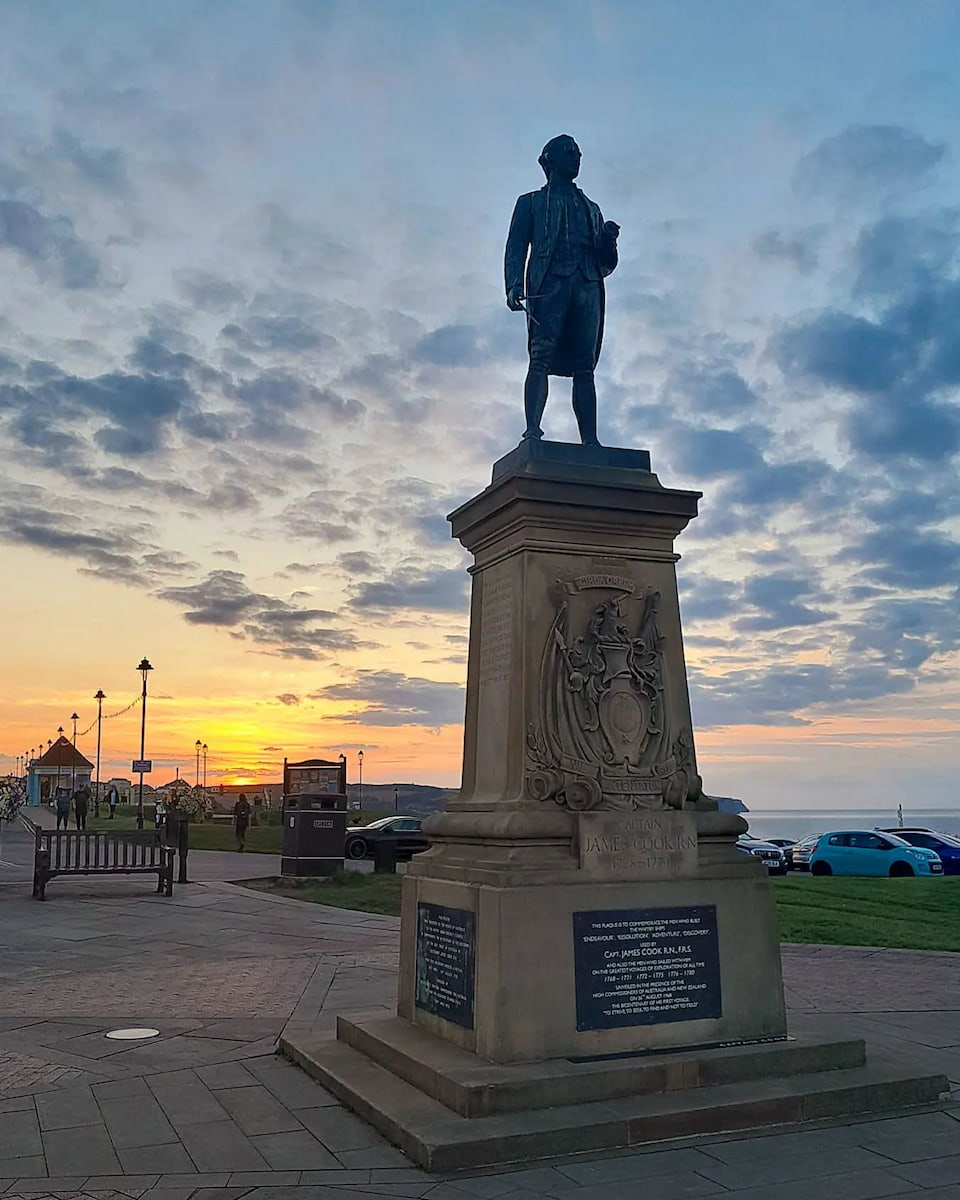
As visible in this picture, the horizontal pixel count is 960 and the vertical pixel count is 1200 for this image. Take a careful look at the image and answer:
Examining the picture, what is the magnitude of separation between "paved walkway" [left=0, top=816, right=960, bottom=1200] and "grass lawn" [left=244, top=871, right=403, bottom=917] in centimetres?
457

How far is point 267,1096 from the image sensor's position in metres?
6.74

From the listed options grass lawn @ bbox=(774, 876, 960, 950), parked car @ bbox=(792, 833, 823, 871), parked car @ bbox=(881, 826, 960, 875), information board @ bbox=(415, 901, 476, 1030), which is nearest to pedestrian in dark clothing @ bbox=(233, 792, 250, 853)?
parked car @ bbox=(792, 833, 823, 871)

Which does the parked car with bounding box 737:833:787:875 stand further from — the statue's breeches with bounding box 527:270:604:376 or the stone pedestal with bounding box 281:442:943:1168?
the stone pedestal with bounding box 281:442:943:1168

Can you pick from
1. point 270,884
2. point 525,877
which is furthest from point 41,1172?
point 270,884

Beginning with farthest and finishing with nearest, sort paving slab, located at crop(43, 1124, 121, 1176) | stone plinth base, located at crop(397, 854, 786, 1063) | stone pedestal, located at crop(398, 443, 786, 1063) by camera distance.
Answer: stone pedestal, located at crop(398, 443, 786, 1063)
stone plinth base, located at crop(397, 854, 786, 1063)
paving slab, located at crop(43, 1124, 121, 1176)

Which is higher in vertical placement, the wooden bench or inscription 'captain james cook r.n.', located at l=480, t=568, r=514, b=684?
inscription 'captain james cook r.n.', located at l=480, t=568, r=514, b=684

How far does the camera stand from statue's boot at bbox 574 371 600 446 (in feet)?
27.5

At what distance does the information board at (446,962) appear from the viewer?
6.68 metres

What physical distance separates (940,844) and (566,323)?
85.5 feet

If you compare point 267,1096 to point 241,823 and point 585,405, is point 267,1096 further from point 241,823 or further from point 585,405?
point 241,823

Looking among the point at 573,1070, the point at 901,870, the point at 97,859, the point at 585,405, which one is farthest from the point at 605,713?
the point at 901,870

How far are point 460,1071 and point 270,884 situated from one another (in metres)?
16.5

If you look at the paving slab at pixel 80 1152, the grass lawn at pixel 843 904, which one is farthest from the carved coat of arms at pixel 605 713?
the grass lawn at pixel 843 904

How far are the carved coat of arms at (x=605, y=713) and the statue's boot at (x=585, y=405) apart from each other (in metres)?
1.36
